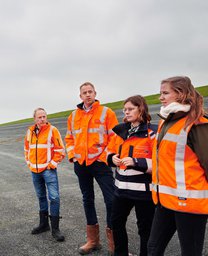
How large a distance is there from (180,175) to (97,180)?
1.79 m

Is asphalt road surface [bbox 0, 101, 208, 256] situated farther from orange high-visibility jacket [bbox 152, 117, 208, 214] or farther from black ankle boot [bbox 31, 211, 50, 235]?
orange high-visibility jacket [bbox 152, 117, 208, 214]

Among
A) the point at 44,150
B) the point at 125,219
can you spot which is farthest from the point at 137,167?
the point at 44,150

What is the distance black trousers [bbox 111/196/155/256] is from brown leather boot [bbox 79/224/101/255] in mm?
702

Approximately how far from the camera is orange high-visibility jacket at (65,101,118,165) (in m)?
4.05

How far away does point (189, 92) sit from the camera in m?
2.59

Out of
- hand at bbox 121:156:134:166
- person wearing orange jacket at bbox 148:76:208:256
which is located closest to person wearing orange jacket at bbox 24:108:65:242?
hand at bbox 121:156:134:166

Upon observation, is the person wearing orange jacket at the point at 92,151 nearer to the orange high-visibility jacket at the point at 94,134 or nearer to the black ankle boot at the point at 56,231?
the orange high-visibility jacket at the point at 94,134

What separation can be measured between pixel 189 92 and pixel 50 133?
9.60 feet

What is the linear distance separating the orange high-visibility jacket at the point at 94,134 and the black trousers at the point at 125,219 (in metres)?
0.84

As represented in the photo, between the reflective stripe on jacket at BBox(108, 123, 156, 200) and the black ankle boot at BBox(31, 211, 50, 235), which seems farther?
the black ankle boot at BBox(31, 211, 50, 235)

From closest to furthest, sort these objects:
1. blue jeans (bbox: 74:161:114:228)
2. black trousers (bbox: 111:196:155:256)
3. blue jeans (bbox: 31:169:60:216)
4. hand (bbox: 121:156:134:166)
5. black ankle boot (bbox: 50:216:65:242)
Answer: hand (bbox: 121:156:134:166) → black trousers (bbox: 111:196:155:256) → blue jeans (bbox: 74:161:114:228) → black ankle boot (bbox: 50:216:65:242) → blue jeans (bbox: 31:169:60:216)

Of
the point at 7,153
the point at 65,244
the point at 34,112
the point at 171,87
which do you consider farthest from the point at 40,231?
the point at 7,153

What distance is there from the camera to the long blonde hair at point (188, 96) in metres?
2.50

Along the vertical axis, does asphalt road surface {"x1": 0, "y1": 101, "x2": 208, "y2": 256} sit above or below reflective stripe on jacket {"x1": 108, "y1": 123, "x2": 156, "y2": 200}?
below
